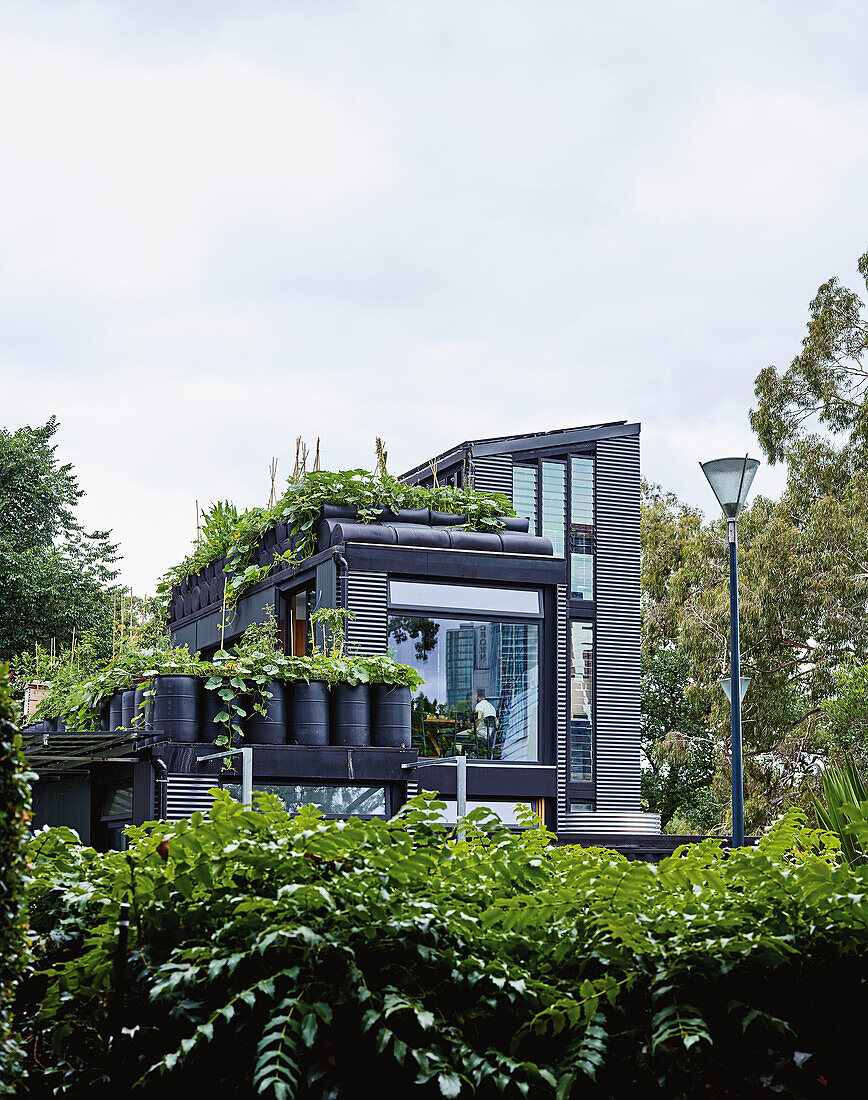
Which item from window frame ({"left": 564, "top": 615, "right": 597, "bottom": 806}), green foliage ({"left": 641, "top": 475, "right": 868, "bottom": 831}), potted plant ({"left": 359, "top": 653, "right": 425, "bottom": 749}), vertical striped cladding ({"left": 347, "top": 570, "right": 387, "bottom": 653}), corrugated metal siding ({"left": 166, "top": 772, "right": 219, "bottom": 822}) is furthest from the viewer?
green foliage ({"left": 641, "top": 475, "right": 868, "bottom": 831})

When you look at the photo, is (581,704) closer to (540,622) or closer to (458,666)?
(540,622)

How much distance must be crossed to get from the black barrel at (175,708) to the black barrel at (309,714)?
3.28ft

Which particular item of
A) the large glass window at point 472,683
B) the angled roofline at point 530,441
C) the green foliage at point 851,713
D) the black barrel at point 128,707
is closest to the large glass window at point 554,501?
the angled roofline at point 530,441

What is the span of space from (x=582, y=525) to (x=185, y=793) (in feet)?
55.9

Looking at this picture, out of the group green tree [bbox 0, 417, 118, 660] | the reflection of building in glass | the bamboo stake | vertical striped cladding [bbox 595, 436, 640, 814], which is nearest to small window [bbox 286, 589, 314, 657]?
the bamboo stake

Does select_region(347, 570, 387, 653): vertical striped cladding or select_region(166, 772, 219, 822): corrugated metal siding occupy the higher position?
select_region(347, 570, 387, 653): vertical striped cladding

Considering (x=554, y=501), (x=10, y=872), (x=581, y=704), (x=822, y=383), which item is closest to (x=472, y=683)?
(x=581, y=704)

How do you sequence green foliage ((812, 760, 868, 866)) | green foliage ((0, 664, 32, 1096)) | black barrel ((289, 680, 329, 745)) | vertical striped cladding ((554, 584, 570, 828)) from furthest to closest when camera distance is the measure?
vertical striped cladding ((554, 584, 570, 828)), black barrel ((289, 680, 329, 745)), green foliage ((812, 760, 868, 866)), green foliage ((0, 664, 32, 1096))

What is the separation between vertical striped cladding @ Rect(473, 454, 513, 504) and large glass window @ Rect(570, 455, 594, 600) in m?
1.78

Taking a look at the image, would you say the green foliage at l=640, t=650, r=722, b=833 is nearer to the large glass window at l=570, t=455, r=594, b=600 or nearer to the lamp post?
the large glass window at l=570, t=455, r=594, b=600

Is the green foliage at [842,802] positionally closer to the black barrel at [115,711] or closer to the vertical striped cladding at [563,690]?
the black barrel at [115,711]

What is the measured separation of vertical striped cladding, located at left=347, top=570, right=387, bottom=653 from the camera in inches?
605

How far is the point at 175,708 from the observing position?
1208 centimetres

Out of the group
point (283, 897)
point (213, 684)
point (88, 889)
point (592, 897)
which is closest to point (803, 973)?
point (592, 897)
